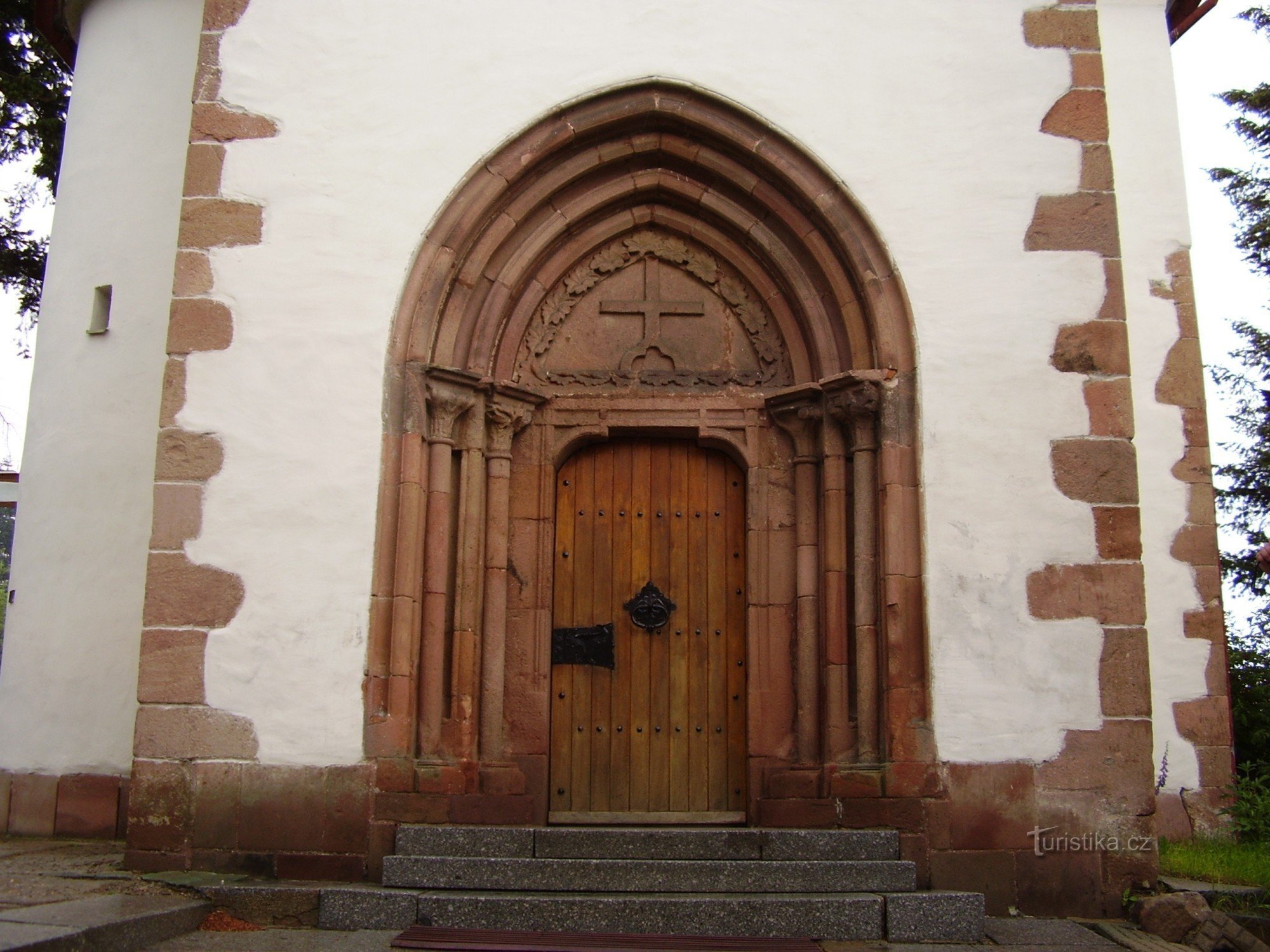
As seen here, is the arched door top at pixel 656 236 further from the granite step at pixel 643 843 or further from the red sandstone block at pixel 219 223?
the granite step at pixel 643 843

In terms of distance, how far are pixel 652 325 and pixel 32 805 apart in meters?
4.47

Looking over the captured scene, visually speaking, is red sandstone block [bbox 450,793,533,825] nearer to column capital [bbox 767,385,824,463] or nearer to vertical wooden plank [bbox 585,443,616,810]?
vertical wooden plank [bbox 585,443,616,810]

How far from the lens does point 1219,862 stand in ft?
20.1

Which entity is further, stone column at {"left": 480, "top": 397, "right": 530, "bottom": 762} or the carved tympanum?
the carved tympanum

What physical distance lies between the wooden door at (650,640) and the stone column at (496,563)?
350 millimetres

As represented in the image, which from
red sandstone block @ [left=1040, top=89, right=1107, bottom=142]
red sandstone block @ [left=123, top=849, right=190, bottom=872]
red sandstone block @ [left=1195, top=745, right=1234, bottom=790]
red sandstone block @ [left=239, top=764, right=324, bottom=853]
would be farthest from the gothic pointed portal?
red sandstone block @ [left=1195, top=745, right=1234, bottom=790]

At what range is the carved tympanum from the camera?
6.77 metres

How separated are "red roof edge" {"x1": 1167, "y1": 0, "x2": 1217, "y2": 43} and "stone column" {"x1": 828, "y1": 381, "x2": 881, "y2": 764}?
419cm

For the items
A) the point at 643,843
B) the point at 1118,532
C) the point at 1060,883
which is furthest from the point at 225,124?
the point at 1060,883

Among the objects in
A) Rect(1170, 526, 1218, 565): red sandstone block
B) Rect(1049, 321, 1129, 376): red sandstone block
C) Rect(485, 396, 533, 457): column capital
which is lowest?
Rect(1170, 526, 1218, 565): red sandstone block

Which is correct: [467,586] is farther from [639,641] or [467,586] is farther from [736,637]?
[736,637]

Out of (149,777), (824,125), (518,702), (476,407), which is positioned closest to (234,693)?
(149,777)

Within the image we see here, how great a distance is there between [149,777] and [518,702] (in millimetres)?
1791

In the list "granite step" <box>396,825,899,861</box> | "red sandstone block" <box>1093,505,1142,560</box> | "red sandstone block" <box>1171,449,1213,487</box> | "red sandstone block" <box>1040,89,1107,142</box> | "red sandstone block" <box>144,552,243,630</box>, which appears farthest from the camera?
"red sandstone block" <box>1171,449,1213,487</box>
